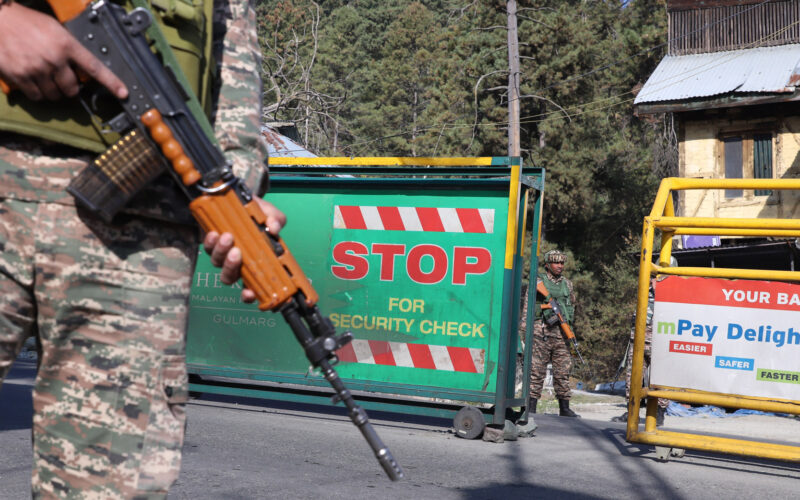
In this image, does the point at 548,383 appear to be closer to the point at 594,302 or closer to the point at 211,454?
the point at 211,454

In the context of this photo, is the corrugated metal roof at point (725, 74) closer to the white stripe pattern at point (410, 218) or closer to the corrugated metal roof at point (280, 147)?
the corrugated metal roof at point (280, 147)

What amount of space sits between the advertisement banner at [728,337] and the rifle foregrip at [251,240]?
4768mm

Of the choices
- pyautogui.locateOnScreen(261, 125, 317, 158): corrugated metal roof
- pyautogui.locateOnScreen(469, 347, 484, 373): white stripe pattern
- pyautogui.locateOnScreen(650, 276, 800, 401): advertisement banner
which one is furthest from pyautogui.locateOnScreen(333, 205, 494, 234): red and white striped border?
pyautogui.locateOnScreen(261, 125, 317, 158): corrugated metal roof

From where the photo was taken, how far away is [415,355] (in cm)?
722

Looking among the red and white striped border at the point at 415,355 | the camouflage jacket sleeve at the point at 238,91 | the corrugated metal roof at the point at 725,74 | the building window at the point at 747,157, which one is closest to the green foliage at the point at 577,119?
the corrugated metal roof at the point at 725,74

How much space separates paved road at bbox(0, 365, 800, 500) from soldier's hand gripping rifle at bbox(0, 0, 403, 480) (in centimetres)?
267

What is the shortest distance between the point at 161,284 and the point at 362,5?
61.3 m

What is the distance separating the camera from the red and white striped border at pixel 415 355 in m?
7.05

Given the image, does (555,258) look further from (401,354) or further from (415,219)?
(401,354)

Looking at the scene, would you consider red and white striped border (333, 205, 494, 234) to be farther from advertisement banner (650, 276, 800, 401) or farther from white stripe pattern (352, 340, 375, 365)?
advertisement banner (650, 276, 800, 401)

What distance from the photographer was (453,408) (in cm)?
716

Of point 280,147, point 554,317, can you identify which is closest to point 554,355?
point 554,317

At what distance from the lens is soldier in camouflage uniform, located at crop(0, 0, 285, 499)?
68.8 inches

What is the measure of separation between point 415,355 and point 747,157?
15.8 metres
